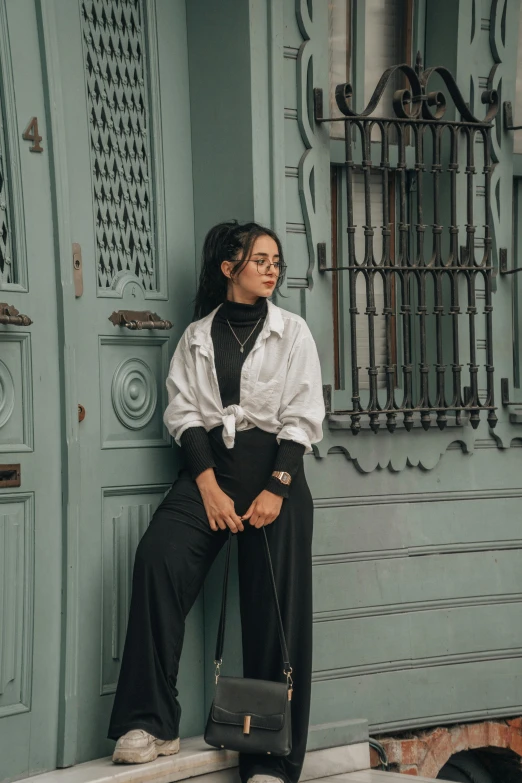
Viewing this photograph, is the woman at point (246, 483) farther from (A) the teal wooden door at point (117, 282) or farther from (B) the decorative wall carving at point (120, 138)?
(B) the decorative wall carving at point (120, 138)

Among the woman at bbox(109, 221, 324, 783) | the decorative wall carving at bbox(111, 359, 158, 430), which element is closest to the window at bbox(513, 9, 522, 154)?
the woman at bbox(109, 221, 324, 783)

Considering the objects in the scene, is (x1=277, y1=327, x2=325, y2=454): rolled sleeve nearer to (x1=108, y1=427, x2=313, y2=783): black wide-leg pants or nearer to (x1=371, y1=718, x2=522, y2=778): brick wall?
(x1=108, y1=427, x2=313, y2=783): black wide-leg pants

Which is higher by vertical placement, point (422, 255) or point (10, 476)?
point (422, 255)

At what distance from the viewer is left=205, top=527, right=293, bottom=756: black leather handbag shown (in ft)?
11.2

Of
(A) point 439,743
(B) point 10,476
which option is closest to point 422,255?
(B) point 10,476

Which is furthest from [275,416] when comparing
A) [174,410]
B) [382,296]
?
[382,296]

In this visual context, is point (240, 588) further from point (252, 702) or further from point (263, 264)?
point (263, 264)

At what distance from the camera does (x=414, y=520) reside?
4.31 metres

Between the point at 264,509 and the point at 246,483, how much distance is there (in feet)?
0.43

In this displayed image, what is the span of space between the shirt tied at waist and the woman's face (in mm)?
396

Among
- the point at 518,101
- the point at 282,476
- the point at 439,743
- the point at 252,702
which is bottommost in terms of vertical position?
the point at 439,743

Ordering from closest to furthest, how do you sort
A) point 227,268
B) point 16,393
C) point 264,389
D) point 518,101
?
point 16,393 < point 264,389 < point 227,268 < point 518,101

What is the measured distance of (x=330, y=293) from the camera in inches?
165

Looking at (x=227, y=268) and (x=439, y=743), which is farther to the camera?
(x=439, y=743)
